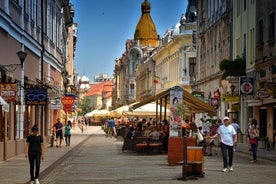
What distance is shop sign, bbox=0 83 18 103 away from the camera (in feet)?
70.1

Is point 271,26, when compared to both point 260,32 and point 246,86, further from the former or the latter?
point 246,86

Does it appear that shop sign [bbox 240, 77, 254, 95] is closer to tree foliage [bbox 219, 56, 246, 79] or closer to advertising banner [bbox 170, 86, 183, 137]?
tree foliage [bbox 219, 56, 246, 79]

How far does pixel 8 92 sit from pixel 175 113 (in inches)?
256

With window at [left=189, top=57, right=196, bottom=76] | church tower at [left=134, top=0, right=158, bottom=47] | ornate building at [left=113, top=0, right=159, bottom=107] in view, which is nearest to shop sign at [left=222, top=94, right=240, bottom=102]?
window at [left=189, top=57, right=196, bottom=76]

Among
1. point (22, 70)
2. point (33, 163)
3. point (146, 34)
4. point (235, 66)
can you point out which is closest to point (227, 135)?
point (33, 163)

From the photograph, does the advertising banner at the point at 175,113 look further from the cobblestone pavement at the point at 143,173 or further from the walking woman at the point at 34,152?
the walking woman at the point at 34,152

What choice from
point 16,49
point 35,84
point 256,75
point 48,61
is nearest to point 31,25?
point 35,84

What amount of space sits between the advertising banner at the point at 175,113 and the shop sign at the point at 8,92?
6196mm

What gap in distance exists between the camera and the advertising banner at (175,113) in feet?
82.1

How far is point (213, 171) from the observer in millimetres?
20109

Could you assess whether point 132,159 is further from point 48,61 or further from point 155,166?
point 48,61

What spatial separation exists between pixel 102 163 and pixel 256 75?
16487 mm

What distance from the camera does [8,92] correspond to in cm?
2141

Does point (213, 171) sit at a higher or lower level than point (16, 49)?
lower
